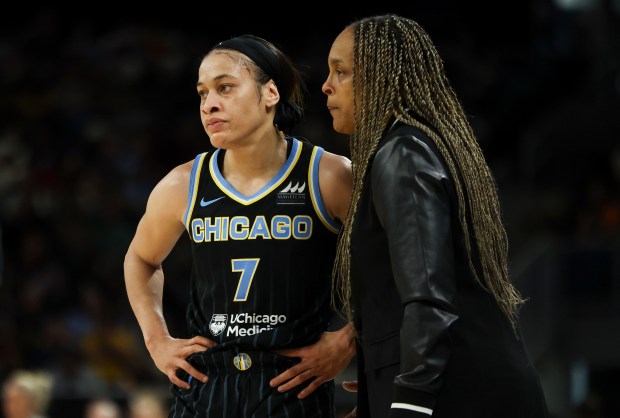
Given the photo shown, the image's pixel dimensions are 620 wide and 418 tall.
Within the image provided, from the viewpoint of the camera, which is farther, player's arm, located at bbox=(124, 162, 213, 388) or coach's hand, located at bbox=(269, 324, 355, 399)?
player's arm, located at bbox=(124, 162, 213, 388)

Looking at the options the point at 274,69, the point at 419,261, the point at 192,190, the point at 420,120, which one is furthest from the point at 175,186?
the point at 419,261

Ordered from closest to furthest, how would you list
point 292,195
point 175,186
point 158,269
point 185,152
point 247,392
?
point 247,392
point 292,195
point 175,186
point 158,269
point 185,152

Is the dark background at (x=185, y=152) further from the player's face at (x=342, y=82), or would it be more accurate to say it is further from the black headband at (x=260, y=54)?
the player's face at (x=342, y=82)

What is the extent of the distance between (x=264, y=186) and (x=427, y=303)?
1186mm

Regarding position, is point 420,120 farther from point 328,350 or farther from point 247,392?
point 247,392

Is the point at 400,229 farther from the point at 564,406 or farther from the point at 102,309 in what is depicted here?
the point at 102,309

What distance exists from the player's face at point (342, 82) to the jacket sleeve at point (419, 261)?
392mm

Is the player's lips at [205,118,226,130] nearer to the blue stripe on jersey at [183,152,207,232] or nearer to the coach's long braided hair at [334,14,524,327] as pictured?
the blue stripe on jersey at [183,152,207,232]

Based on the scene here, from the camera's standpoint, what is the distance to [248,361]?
3.53m

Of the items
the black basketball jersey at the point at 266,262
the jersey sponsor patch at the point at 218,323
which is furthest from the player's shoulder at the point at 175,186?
the jersey sponsor patch at the point at 218,323

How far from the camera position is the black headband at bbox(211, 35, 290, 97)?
145 inches

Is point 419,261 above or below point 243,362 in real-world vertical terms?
above

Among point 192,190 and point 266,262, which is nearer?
point 266,262

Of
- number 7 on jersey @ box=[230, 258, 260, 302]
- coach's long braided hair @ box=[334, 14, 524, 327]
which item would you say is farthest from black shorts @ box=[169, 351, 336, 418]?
coach's long braided hair @ box=[334, 14, 524, 327]
